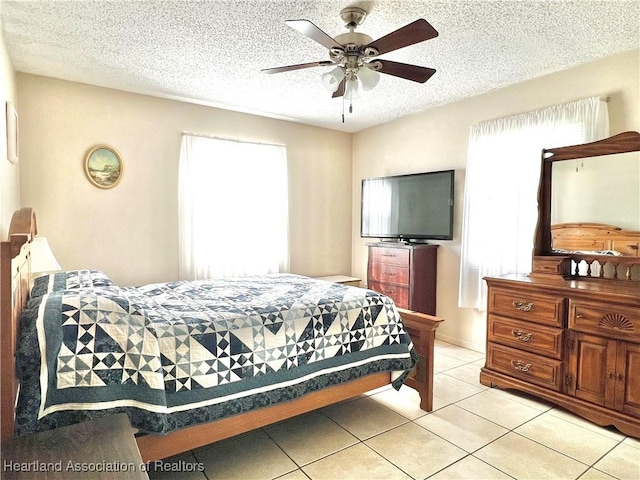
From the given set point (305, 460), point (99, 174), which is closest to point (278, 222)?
point (99, 174)

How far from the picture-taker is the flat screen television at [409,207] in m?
4.03

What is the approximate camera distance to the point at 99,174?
11.7ft

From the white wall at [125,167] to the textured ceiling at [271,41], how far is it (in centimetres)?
20

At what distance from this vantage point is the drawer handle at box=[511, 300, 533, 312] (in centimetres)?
279

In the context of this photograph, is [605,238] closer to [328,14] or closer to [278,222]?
[328,14]

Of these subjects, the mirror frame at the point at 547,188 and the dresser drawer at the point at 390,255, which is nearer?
the mirror frame at the point at 547,188

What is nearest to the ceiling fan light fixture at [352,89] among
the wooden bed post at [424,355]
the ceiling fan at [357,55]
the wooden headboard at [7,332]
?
the ceiling fan at [357,55]

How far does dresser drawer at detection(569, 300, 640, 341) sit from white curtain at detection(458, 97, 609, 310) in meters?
0.89

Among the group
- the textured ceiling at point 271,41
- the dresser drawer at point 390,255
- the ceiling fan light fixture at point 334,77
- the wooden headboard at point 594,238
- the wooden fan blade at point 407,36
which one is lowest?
the dresser drawer at point 390,255

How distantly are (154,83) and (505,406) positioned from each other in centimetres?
393

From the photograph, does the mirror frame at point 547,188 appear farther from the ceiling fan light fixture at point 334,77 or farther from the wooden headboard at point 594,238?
the ceiling fan light fixture at point 334,77

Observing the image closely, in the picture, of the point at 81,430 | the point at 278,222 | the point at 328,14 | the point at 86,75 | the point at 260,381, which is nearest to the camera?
the point at 81,430

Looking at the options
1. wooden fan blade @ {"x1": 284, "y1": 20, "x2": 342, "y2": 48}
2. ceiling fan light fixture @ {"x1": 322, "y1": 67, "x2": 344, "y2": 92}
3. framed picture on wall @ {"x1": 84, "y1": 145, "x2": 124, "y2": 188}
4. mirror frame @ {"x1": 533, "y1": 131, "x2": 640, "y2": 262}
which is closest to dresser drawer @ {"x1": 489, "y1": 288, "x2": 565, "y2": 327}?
mirror frame @ {"x1": 533, "y1": 131, "x2": 640, "y2": 262}

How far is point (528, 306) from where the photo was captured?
110 inches
